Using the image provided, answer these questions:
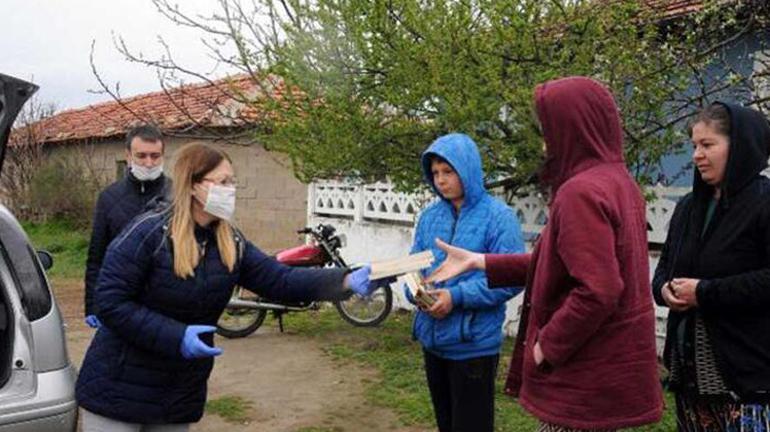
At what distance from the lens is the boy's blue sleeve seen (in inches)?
127

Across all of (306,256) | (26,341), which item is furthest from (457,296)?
(306,256)

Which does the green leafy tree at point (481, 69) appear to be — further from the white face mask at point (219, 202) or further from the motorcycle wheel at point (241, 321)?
the white face mask at point (219, 202)

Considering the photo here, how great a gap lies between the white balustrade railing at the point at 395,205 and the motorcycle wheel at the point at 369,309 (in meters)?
1.09

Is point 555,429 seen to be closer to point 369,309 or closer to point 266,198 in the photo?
point 369,309

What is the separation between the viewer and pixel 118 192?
14.3ft

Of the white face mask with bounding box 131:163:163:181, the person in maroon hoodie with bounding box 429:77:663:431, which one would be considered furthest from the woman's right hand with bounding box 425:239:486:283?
the white face mask with bounding box 131:163:163:181

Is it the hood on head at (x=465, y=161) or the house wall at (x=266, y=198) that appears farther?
the house wall at (x=266, y=198)

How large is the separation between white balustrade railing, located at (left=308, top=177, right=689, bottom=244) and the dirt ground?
206 centimetres

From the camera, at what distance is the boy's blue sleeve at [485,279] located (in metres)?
3.24

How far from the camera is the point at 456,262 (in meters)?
3.19

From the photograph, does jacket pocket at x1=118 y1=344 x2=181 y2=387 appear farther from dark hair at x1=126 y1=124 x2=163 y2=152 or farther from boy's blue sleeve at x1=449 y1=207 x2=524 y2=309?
dark hair at x1=126 y1=124 x2=163 y2=152

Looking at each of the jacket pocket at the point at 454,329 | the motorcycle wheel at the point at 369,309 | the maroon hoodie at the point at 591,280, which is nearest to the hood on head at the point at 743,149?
the maroon hoodie at the point at 591,280

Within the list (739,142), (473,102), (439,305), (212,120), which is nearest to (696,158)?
(739,142)

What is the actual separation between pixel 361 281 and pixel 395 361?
12.3 feet
